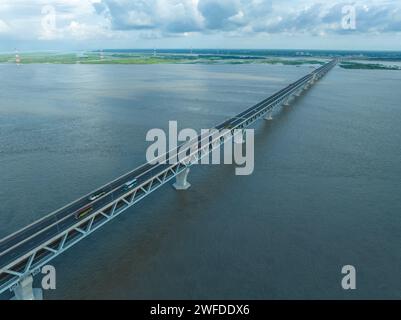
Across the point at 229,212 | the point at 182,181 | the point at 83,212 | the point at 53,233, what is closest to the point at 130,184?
the point at 83,212

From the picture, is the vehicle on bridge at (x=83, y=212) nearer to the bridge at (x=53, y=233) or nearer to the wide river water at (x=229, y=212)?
the bridge at (x=53, y=233)

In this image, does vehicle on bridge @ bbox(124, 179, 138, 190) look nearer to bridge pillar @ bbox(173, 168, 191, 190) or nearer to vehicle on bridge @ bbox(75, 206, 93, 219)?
vehicle on bridge @ bbox(75, 206, 93, 219)

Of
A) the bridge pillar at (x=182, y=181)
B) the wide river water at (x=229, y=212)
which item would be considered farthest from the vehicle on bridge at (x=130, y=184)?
the bridge pillar at (x=182, y=181)

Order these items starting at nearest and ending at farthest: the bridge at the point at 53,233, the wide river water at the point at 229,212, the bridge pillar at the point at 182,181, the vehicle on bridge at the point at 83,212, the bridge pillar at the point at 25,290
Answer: the bridge at the point at 53,233
the bridge pillar at the point at 25,290
the wide river water at the point at 229,212
the vehicle on bridge at the point at 83,212
the bridge pillar at the point at 182,181

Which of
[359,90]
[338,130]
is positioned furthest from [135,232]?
[359,90]

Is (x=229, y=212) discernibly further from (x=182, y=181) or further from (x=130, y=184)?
(x=130, y=184)
